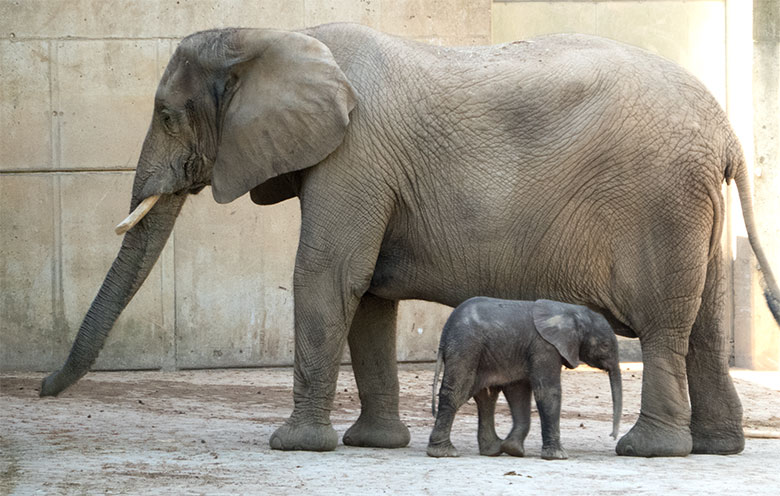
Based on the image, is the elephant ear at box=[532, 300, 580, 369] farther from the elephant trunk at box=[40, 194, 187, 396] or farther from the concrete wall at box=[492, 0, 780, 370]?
the concrete wall at box=[492, 0, 780, 370]

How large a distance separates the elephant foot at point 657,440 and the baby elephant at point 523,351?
43 centimetres

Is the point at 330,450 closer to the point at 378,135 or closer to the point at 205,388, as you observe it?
the point at 378,135

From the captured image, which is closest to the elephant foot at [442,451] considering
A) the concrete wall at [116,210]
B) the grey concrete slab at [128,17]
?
the concrete wall at [116,210]

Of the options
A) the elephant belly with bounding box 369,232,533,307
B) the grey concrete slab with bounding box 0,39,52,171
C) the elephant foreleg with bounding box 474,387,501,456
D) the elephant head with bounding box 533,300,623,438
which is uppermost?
the grey concrete slab with bounding box 0,39,52,171

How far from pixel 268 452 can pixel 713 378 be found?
2561mm

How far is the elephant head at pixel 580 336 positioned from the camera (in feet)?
24.3

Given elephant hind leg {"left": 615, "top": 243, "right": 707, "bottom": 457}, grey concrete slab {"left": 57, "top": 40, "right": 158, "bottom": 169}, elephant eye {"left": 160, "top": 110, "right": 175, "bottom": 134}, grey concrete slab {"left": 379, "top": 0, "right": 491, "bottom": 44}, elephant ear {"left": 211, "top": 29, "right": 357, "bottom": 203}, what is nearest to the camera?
elephant hind leg {"left": 615, "top": 243, "right": 707, "bottom": 457}

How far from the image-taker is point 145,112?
12.8 metres

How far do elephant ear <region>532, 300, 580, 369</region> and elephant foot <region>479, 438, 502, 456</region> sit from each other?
62 cm

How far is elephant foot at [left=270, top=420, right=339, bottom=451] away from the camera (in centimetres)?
798

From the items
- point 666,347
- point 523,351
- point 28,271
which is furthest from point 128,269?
point 28,271

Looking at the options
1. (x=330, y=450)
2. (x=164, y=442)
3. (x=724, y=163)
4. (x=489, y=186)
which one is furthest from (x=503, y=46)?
(x=164, y=442)

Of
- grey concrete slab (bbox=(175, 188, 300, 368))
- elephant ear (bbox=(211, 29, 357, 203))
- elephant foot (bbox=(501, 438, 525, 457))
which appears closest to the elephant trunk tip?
elephant ear (bbox=(211, 29, 357, 203))

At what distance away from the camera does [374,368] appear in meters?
8.59
